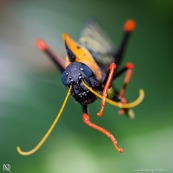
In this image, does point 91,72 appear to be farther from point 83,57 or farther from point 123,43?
point 123,43

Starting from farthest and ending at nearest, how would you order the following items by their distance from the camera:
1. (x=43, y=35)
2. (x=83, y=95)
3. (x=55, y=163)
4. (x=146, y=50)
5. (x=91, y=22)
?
(x=43, y=35) → (x=146, y=50) → (x=91, y=22) → (x=55, y=163) → (x=83, y=95)

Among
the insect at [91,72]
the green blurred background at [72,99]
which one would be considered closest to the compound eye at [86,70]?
the insect at [91,72]

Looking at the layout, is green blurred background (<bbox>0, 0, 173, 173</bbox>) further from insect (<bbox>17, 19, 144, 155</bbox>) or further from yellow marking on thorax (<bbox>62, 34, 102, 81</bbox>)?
yellow marking on thorax (<bbox>62, 34, 102, 81</bbox>)

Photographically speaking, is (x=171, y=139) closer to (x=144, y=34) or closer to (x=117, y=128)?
(x=117, y=128)

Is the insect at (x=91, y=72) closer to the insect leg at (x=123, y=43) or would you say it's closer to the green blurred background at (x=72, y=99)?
the insect leg at (x=123, y=43)

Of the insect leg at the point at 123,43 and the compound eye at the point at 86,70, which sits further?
the insect leg at the point at 123,43

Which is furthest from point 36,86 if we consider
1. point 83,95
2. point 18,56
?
point 83,95

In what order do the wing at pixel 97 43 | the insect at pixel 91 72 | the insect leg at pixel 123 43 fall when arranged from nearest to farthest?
the insect at pixel 91 72
the wing at pixel 97 43
the insect leg at pixel 123 43
